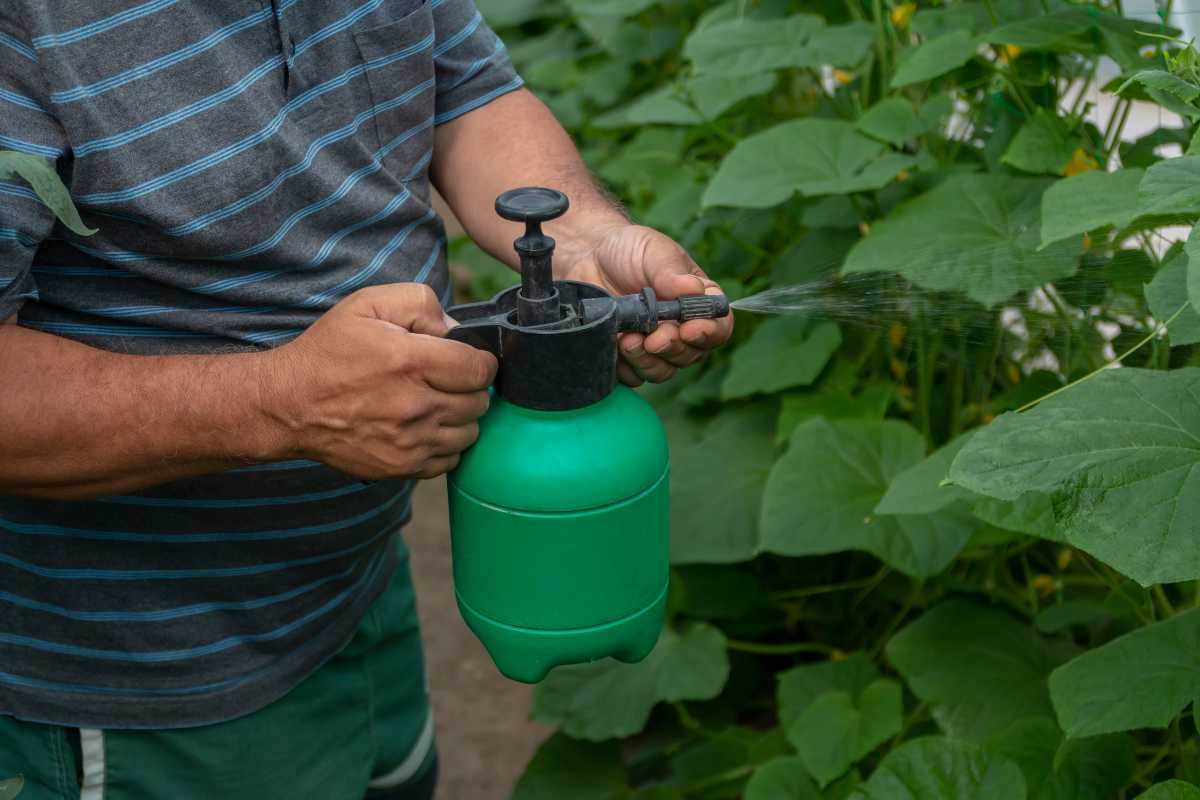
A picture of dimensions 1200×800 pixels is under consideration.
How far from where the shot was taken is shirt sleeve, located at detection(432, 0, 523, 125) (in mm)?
1690

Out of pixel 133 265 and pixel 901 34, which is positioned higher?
pixel 133 265

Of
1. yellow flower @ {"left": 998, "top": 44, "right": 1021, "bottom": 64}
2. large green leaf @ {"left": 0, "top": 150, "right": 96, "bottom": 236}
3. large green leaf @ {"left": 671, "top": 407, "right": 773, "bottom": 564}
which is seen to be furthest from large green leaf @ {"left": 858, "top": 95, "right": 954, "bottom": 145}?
large green leaf @ {"left": 0, "top": 150, "right": 96, "bottom": 236}

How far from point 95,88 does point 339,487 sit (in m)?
0.51

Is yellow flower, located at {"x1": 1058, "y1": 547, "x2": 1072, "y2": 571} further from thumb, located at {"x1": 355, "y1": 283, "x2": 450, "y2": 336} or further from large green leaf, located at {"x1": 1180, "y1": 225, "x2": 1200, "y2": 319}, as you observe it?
thumb, located at {"x1": 355, "y1": 283, "x2": 450, "y2": 336}

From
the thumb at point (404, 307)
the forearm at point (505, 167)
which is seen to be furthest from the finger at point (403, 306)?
the forearm at point (505, 167)

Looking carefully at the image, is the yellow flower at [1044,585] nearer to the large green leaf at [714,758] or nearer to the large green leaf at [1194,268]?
the large green leaf at [714,758]

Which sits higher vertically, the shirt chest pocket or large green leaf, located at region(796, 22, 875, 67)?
the shirt chest pocket

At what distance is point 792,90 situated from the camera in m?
3.12

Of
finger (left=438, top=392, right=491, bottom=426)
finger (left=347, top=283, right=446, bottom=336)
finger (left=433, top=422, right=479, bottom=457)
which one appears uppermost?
finger (left=347, top=283, right=446, bottom=336)

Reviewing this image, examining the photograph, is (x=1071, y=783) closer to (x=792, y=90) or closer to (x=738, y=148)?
(x=738, y=148)

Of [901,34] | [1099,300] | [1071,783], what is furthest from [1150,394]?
[901,34]

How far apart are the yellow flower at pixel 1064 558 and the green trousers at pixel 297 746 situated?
1058mm

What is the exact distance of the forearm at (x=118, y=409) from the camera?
1276mm

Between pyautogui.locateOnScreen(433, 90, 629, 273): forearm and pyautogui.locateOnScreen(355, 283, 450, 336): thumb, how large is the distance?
0.41 metres
